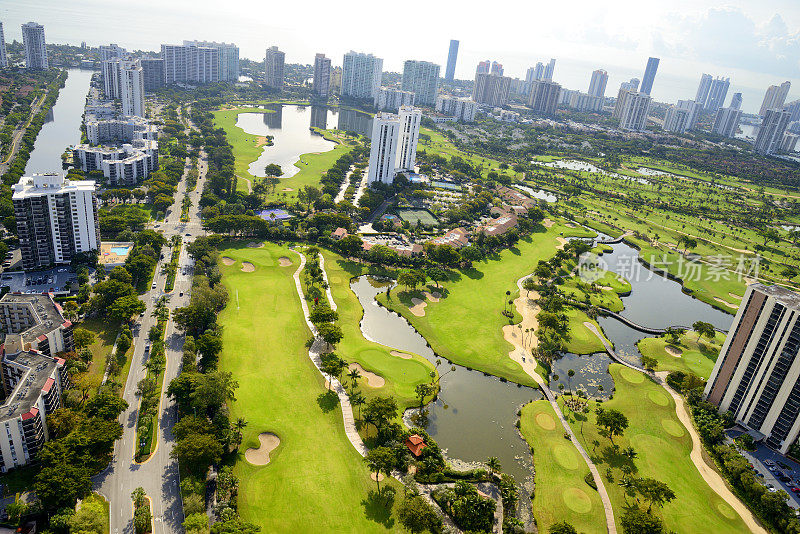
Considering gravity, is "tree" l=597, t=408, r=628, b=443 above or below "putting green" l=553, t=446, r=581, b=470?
above

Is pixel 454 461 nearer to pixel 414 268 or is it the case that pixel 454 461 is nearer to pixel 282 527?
pixel 282 527

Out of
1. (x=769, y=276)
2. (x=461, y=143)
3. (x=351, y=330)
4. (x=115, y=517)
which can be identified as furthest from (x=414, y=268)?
(x=461, y=143)

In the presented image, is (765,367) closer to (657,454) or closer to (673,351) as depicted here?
(657,454)

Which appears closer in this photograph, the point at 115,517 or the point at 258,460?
the point at 115,517

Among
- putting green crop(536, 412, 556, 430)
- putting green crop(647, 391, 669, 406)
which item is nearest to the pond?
putting green crop(536, 412, 556, 430)

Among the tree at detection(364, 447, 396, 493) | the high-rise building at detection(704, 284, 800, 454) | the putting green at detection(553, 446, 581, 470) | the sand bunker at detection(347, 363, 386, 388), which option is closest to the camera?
the tree at detection(364, 447, 396, 493)

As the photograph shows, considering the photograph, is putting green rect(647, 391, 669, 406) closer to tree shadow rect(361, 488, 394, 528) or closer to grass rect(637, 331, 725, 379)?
grass rect(637, 331, 725, 379)

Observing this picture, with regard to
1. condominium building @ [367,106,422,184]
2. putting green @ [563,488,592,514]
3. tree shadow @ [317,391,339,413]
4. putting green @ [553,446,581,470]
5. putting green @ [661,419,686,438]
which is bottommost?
tree shadow @ [317,391,339,413]
